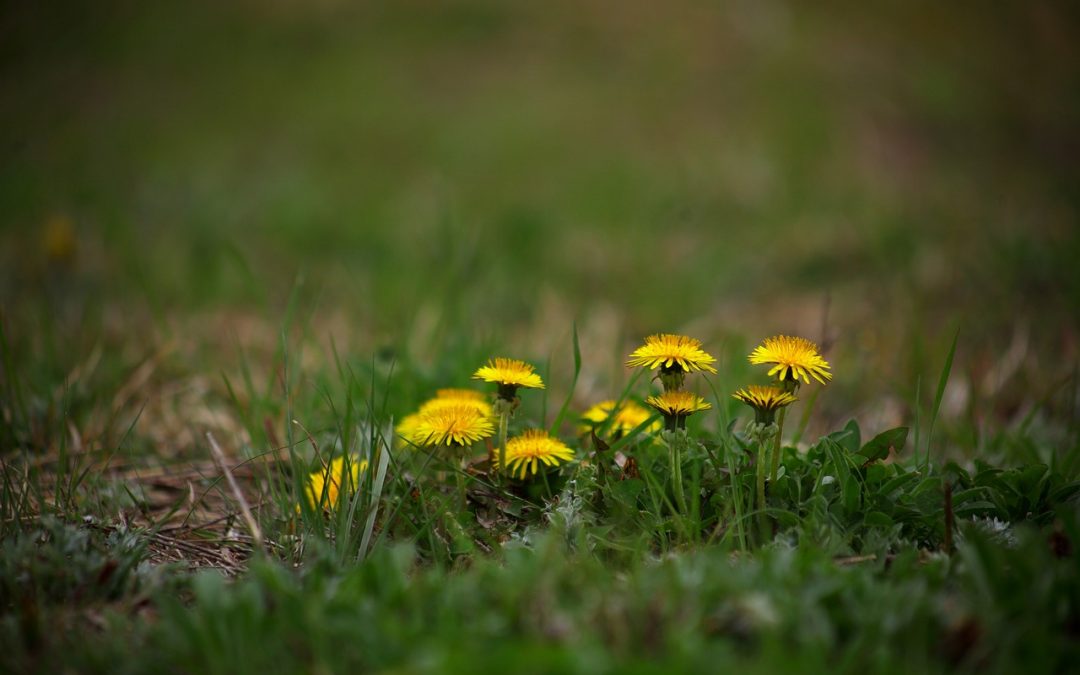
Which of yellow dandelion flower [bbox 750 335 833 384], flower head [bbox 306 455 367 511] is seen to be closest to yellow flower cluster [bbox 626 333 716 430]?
yellow dandelion flower [bbox 750 335 833 384]

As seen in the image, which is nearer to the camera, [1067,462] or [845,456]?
[845,456]

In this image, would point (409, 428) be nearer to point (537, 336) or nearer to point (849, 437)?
point (849, 437)

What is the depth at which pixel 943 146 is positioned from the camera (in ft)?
19.4

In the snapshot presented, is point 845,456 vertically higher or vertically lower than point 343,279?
higher

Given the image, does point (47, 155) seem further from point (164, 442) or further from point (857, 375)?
point (857, 375)

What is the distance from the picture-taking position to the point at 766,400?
1.37 m

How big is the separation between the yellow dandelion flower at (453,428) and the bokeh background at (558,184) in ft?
2.57

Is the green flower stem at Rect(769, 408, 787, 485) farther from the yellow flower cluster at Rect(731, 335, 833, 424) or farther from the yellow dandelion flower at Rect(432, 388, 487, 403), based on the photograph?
the yellow dandelion flower at Rect(432, 388, 487, 403)

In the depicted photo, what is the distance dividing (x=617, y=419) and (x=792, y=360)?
494mm

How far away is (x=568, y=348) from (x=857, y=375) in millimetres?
1117

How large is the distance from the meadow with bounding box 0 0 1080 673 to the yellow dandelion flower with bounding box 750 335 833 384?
0.6 inches

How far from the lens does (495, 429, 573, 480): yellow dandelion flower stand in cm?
150

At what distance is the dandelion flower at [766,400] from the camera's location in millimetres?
1371

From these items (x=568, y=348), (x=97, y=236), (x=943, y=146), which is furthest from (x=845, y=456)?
(x=943, y=146)
